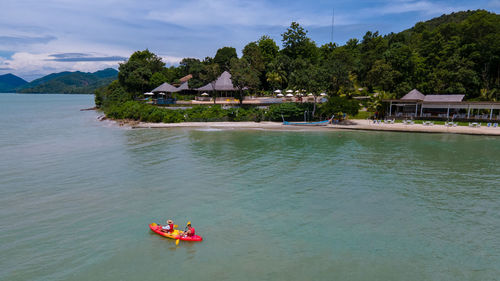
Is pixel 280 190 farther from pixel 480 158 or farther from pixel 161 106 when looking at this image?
pixel 161 106

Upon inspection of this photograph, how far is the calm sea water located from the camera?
400 inches

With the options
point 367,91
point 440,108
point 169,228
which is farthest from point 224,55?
point 169,228

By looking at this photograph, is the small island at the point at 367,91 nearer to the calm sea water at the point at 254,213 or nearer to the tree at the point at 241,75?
the tree at the point at 241,75

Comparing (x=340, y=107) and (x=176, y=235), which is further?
(x=340, y=107)

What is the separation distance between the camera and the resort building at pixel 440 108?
3997cm

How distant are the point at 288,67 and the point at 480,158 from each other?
4728 cm

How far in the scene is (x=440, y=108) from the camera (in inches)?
1687

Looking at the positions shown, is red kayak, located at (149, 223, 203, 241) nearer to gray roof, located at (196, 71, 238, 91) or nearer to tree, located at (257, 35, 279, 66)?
gray roof, located at (196, 71, 238, 91)

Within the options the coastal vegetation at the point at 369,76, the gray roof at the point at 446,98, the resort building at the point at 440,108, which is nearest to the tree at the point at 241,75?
the coastal vegetation at the point at 369,76

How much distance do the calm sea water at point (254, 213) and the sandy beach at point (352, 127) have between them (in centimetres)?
1007

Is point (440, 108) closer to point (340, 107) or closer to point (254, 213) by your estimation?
point (340, 107)

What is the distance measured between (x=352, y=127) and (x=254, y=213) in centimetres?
2971

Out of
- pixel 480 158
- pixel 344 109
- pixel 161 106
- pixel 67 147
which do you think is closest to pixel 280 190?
pixel 480 158

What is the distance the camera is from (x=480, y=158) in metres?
24.7
